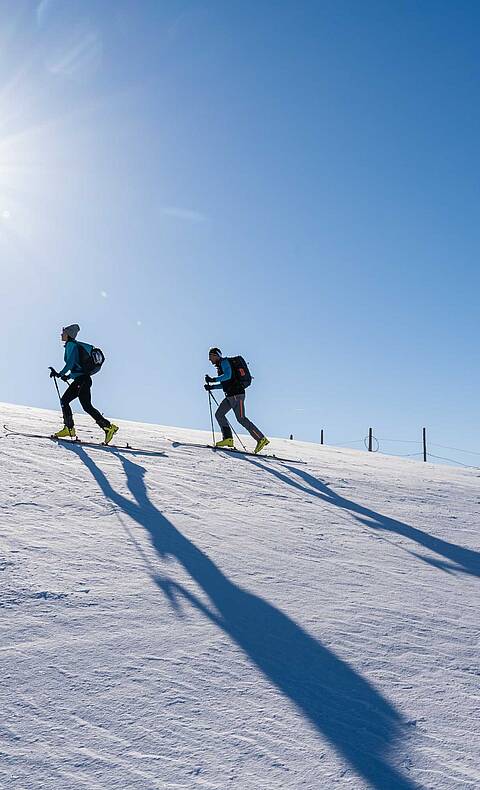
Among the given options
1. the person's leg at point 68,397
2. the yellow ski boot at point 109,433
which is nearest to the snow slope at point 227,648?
the yellow ski boot at point 109,433

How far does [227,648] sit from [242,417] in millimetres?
8455

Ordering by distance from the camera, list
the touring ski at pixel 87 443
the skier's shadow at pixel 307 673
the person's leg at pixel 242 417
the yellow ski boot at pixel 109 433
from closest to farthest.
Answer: the skier's shadow at pixel 307 673
the touring ski at pixel 87 443
the yellow ski boot at pixel 109 433
the person's leg at pixel 242 417

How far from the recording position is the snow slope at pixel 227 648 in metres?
1.98

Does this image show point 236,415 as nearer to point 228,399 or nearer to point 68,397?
point 228,399

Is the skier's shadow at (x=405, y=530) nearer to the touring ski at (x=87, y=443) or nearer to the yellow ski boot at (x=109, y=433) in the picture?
the touring ski at (x=87, y=443)

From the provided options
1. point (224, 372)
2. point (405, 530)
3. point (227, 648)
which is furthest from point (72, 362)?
point (227, 648)

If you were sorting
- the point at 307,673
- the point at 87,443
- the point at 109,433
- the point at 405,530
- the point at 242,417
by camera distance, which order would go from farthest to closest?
the point at 242,417 → the point at 109,433 → the point at 87,443 → the point at 405,530 → the point at 307,673

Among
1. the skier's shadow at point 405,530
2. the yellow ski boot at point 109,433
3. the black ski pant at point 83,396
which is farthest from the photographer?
the black ski pant at point 83,396

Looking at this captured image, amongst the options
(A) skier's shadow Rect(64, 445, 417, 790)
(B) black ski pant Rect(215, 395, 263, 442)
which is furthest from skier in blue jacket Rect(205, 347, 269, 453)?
(A) skier's shadow Rect(64, 445, 417, 790)

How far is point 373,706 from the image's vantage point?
7.86 ft

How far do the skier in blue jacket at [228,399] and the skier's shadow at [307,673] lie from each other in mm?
7097

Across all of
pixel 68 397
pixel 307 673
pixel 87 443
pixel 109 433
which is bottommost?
pixel 307 673

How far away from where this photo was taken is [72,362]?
9.95 m

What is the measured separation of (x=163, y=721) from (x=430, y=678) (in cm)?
131
